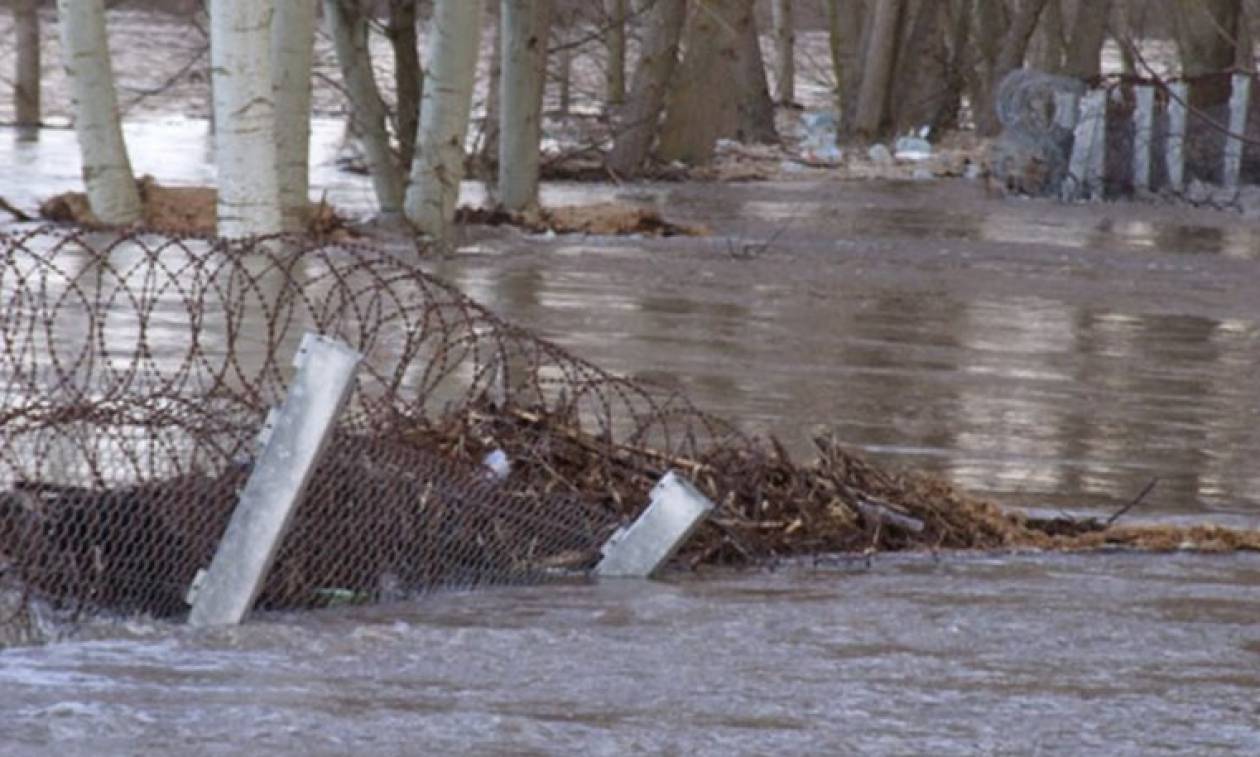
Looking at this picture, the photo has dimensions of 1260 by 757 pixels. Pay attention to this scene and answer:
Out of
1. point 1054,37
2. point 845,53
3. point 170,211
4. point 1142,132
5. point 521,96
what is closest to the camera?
point 170,211

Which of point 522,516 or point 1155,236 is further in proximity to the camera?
point 1155,236

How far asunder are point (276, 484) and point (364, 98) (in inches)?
672

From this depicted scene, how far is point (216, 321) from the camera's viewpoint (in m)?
17.1

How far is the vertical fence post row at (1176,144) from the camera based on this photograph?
3206 centimetres

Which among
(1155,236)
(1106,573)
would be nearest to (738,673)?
(1106,573)

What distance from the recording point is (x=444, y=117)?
22219mm

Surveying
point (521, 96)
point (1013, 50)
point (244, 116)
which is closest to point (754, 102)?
point (1013, 50)

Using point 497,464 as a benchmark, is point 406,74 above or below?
above

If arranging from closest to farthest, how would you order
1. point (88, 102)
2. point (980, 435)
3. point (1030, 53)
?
point (980, 435)
point (88, 102)
point (1030, 53)

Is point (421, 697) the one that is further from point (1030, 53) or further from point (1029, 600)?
point (1030, 53)

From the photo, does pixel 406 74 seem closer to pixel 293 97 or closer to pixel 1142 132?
pixel 293 97

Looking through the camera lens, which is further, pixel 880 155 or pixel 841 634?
pixel 880 155

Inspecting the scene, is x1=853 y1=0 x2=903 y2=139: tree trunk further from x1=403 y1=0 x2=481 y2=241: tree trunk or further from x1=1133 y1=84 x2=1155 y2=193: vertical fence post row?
x1=403 y1=0 x2=481 y2=241: tree trunk

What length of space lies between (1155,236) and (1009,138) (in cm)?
722
